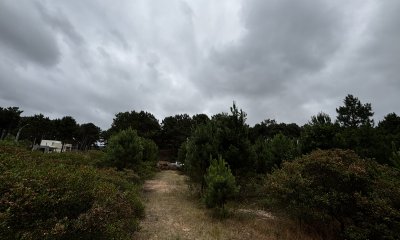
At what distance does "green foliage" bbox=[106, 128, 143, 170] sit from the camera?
67.4 feet

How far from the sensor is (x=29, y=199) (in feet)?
19.2

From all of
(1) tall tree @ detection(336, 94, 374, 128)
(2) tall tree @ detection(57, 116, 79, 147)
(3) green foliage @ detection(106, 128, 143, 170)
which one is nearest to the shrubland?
(3) green foliage @ detection(106, 128, 143, 170)

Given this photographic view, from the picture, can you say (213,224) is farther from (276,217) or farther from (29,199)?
(29,199)

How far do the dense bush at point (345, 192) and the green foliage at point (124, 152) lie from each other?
39.0 ft

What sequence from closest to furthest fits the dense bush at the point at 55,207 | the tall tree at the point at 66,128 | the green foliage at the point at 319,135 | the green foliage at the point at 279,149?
the dense bush at the point at 55,207 → the green foliage at the point at 319,135 → the green foliage at the point at 279,149 → the tall tree at the point at 66,128

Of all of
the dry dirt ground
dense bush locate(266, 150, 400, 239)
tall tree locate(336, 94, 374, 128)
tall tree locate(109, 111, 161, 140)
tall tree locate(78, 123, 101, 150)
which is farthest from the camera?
tall tree locate(78, 123, 101, 150)

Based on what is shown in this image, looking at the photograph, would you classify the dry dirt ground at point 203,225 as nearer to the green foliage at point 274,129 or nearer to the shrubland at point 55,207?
the shrubland at point 55,207

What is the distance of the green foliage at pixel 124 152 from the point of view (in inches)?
808

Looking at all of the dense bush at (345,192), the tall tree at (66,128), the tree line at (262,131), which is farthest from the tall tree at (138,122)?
the dense bush at (345,192)

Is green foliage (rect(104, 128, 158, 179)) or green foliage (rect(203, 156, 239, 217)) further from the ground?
green foliage (rect(104, 128, 158, 179))

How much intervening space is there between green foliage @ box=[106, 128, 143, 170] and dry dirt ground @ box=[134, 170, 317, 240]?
5426mm

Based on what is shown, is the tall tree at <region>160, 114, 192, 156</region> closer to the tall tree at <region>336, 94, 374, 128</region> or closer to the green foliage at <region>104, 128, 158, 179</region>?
the tall tree at <region>336, 94, 374, 128</region>

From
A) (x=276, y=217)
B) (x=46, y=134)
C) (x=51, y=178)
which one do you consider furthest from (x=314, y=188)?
(x=46, y=134)

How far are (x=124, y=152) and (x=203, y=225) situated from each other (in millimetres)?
10384
